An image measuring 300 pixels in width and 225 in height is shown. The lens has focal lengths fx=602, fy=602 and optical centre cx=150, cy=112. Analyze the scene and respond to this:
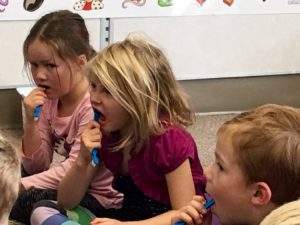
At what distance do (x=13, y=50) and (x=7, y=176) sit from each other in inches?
58.8

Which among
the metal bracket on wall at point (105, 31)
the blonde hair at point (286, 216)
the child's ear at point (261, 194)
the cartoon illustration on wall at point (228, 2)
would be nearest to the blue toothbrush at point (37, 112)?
the child's ear at point (261, 194)

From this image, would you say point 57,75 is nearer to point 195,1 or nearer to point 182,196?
point 182,196

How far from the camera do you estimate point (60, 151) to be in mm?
1582

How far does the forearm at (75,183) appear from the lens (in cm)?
132

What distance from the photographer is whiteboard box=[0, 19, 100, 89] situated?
225 cm

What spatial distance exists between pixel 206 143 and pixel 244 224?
1.26m

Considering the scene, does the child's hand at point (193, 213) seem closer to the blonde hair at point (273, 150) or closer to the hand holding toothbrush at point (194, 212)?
the hand holding toothbrush at point (194, 212)

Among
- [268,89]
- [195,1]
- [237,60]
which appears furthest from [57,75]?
[268,89]

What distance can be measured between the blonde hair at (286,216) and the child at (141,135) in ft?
1.36

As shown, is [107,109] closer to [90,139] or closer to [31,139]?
[90,139]

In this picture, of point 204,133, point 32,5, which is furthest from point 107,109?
point 204,133

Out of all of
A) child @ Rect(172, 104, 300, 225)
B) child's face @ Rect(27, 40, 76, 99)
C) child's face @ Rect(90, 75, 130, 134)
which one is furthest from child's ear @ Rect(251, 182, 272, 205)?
child's face @ Rect(27, 40, 76, 99)

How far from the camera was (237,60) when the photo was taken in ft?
8.54

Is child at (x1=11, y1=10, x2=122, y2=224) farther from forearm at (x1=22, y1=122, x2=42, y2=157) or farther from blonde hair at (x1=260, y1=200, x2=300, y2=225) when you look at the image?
blonde hair at (x1=260, y1=200, x2=300, y2=225)
